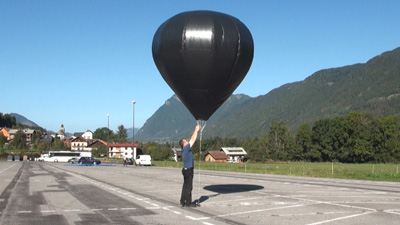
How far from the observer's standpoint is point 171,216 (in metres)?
12.6

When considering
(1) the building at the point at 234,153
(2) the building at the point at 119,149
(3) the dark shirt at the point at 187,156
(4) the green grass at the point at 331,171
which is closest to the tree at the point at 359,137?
(4) the green grass at the point at 331,171

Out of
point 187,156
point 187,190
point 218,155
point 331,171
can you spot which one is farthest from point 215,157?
point 187,190

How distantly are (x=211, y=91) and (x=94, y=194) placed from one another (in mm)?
6615

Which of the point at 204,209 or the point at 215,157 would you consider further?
the point at 215,157

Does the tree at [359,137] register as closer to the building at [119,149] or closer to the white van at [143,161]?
the white van at [143,161]

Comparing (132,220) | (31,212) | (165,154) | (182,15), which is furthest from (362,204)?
(165,154)

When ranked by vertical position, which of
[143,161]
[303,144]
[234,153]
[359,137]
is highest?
[359,137]

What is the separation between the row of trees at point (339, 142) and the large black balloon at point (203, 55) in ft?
344

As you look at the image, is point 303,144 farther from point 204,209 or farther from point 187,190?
point 204,209

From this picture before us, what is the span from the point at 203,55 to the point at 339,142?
369 ft

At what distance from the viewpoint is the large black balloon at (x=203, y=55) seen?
1642cm

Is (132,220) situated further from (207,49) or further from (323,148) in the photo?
(323,148)

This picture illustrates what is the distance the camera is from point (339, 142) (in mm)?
122562

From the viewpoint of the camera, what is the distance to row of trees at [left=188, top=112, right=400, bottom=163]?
379ft
